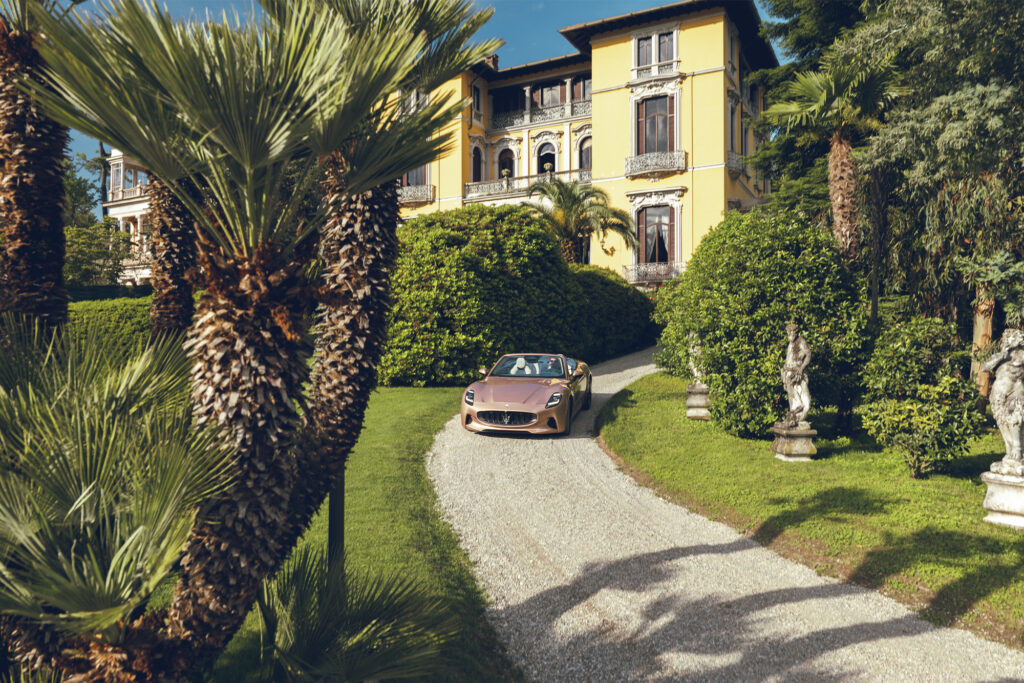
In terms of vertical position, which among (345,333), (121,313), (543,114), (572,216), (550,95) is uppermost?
(550,95)

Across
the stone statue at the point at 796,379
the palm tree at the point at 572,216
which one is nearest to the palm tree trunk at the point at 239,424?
the stone statue at the point at 796,379

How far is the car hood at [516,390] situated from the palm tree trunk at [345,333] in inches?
257

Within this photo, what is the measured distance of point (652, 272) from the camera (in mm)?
28750

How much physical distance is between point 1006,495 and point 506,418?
685cm

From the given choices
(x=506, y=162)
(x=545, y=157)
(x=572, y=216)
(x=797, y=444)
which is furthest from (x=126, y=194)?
(x=797, y=444)

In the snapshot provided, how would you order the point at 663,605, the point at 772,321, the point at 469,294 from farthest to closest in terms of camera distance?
1. the point at 469,294
2. the point at 772,321
3. the point at 663,605

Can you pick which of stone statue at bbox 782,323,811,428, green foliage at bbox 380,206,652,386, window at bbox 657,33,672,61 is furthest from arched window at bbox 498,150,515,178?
stone statue at bbox 782,323,811,428

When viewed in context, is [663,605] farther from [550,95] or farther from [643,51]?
[550,95]

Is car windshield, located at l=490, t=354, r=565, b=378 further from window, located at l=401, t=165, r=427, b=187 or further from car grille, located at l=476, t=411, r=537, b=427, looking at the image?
window, located at l=401, t=165, r=427, b=187

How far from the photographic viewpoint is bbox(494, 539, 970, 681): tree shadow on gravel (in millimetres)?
4203

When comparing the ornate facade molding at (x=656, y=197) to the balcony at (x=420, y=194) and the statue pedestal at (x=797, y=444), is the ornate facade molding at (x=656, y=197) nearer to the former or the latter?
the balcony at (x=420, y=194)

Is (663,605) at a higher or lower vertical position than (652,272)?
lower

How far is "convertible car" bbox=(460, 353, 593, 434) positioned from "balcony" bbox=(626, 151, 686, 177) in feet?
65.0

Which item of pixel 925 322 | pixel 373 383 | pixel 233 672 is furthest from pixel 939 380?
pixel 233 672
